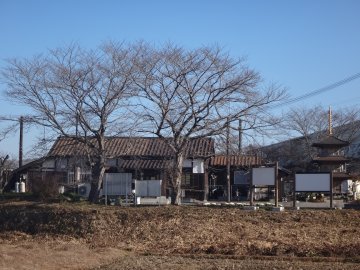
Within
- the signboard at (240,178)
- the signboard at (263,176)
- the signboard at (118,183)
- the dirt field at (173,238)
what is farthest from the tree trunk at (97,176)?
the signboard at (240,178)

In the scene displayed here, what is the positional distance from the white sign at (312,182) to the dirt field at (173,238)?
2625mm

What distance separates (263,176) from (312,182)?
223cm

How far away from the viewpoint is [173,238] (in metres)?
19.7

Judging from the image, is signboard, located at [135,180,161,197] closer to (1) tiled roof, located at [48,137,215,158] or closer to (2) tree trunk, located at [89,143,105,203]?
(2) tree trunk, located at [89,143,105,203]

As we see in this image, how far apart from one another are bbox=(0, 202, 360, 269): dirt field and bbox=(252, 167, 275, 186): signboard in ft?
9.65

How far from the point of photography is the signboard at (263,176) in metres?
25.4

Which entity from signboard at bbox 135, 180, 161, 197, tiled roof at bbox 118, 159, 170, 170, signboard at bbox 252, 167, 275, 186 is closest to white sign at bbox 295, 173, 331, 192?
signboard at bbox 252, 167, 275, 186

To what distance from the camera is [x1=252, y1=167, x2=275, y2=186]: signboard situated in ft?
83.3

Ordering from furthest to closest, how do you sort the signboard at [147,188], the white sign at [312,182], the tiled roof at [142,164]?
the tiled roof at [142,164] → the signboard at [147,188] → the white sign at [312,182]

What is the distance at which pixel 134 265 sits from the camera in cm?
1439

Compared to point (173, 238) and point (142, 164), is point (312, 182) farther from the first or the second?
point (142, 164)

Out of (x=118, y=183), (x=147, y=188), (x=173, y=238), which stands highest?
(x=118, y=183)

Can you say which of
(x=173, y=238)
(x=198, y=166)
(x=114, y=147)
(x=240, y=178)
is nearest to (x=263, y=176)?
(x=173, y=238)

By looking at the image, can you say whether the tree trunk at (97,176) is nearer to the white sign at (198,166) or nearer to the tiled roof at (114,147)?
the tiled roof at (114,147)
